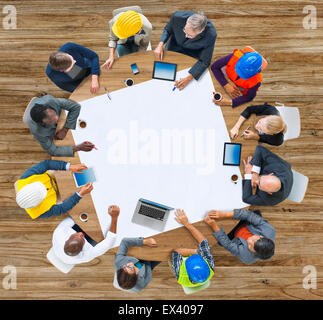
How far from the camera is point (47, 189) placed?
→ 2.20 meters

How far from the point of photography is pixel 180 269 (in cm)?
218

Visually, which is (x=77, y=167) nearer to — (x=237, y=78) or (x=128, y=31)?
(x=128, y=31)

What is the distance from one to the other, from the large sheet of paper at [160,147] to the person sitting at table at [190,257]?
14cm

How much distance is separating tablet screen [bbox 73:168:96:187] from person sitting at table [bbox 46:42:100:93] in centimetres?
67

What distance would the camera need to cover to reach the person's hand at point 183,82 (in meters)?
2.24

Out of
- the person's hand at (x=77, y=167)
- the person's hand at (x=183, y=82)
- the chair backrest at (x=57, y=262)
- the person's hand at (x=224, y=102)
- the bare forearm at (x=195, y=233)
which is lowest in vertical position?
the chair backrest at (x=57, y=262)

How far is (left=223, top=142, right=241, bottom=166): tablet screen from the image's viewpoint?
2.25 m

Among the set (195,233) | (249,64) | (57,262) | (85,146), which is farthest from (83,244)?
(249,64)

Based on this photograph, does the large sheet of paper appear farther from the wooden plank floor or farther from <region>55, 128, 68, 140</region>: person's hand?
the wooden plank floor

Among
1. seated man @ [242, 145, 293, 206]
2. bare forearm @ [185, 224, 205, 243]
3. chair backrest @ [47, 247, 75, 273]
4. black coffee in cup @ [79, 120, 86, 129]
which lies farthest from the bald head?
chair backrest @ [47, 247, 75, 273]

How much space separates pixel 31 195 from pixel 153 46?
76.0 inches

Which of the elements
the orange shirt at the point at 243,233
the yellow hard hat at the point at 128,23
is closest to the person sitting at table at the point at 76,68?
the yellow hard hat at the point at 128,23

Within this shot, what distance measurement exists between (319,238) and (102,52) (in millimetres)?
3027

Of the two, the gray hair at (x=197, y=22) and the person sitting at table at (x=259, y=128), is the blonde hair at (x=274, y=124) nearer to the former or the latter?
the person sitting at table at (x=259, y=128)
